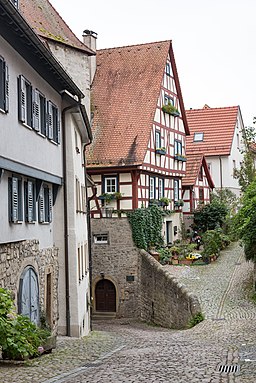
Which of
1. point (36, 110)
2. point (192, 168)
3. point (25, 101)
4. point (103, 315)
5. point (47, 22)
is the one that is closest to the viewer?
point (25, 101)

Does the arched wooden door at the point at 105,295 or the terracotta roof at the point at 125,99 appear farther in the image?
the terracotta roof at the point at 125,99

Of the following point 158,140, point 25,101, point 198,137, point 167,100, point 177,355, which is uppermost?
point 198,137

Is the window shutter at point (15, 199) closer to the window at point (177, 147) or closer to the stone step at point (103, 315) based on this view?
the stone step at point (103, 315)

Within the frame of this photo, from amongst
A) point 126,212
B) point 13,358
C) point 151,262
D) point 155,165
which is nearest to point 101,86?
point 155,165

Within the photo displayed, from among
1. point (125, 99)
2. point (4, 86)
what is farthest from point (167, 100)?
point (4, 86)

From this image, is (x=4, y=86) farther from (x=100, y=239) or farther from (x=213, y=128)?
(x=213, y=128)

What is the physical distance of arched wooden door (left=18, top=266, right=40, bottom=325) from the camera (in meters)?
14.1

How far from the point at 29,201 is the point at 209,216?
76.2 feet

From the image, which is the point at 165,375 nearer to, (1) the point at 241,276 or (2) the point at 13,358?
(2) the point at 13,358

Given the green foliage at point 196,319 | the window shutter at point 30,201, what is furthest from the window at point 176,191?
the window shutter at point 30,201

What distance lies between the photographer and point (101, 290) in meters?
30.8

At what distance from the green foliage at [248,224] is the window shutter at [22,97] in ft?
35.0

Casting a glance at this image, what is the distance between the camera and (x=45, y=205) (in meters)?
17.5

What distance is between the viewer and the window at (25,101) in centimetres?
1377
